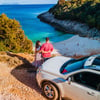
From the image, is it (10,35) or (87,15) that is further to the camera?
(87,15)

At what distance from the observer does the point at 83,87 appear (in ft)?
14.6

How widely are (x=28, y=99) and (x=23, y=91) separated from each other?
1.85 ft

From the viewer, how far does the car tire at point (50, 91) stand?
16.9 ft

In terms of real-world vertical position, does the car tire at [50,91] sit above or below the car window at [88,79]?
below

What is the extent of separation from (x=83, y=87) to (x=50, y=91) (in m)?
1.42

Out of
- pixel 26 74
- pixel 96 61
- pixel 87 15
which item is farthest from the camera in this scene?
pixel 87 15

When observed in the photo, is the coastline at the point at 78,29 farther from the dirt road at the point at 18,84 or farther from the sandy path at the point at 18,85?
the sandy path at the point at 18,85

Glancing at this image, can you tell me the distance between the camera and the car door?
4.29 metres

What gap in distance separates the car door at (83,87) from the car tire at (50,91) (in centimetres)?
46

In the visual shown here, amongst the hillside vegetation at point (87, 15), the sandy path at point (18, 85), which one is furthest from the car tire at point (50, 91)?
the hillside vegetation at point (87, 15)

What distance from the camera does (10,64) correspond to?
816 cm

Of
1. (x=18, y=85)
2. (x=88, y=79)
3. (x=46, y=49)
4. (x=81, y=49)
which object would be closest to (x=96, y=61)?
(x=88, y=79)

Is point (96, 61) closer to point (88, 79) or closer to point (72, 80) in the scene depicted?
point (88, 79)

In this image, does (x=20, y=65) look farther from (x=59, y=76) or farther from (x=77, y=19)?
(x=77, y=19)
